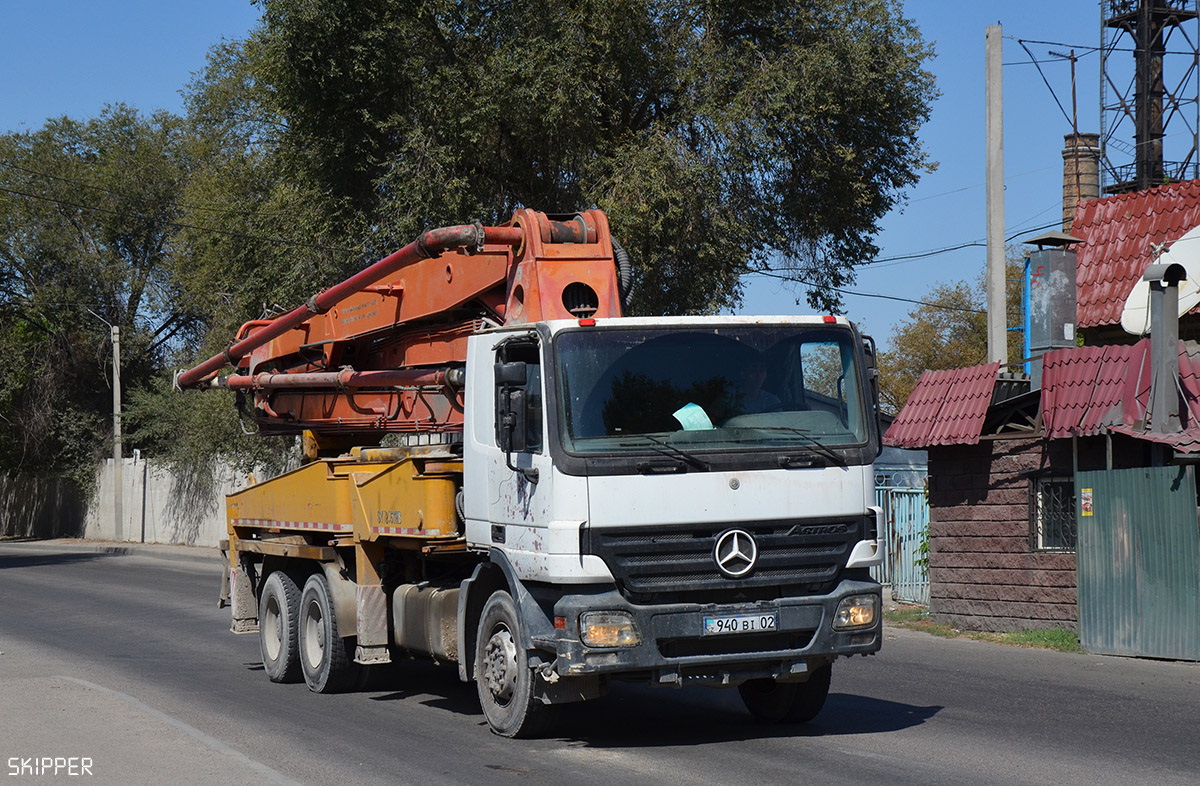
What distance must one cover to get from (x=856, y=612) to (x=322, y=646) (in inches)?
192

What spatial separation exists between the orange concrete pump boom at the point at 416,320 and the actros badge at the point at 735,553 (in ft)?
7.71

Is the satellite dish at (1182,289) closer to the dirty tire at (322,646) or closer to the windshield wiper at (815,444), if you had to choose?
the windshield wiper at (815,444)

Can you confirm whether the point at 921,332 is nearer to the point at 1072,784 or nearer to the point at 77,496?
the point at 77,496

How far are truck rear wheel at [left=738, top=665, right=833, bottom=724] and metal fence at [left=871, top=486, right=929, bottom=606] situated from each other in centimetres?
935

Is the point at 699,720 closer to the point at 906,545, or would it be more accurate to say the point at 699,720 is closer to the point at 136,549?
the point at 906,545

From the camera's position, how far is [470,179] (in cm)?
2247

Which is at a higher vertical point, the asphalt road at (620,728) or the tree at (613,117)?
the tree at (613,117)

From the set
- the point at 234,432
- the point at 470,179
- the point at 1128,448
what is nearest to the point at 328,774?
the point at 1128,448

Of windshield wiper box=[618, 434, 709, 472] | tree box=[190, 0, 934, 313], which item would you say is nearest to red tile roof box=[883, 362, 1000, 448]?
tree box=[190, 0, 934, 313]

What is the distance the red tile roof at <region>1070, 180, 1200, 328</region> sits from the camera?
1955 cm

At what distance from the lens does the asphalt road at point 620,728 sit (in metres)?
7.54

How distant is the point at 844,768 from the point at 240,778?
132 inches

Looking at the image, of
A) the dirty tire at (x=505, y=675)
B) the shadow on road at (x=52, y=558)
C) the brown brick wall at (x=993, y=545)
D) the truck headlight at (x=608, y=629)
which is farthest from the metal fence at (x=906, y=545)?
the shadow on road at (x=52, y=558)

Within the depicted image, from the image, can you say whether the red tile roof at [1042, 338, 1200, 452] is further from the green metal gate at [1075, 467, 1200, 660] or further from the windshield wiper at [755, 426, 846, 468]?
the windshield wiper at [755, 426, 846, 468]
